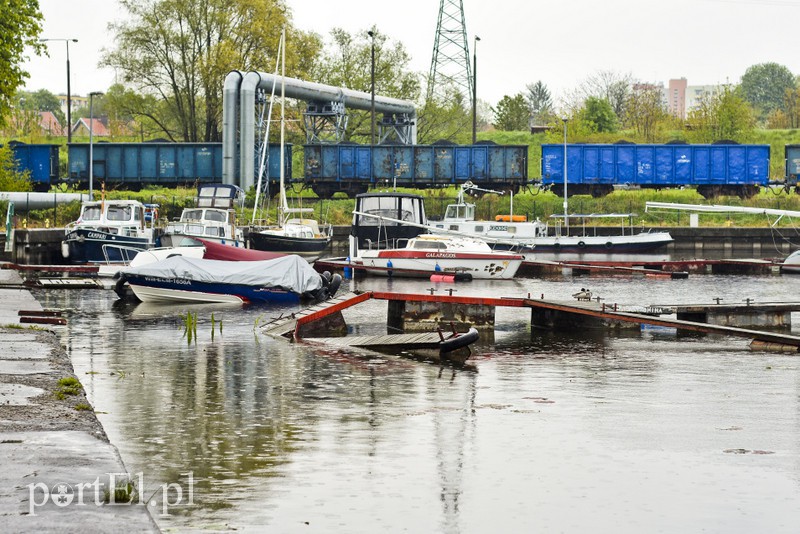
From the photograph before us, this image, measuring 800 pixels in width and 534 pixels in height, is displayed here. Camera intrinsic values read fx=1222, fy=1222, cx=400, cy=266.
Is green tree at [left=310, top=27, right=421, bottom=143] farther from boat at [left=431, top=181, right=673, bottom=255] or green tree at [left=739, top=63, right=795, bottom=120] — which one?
green tree at [left=739, top=63, right=795, bottom=120]

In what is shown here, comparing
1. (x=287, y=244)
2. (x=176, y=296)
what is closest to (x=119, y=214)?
(x=287, y=244)

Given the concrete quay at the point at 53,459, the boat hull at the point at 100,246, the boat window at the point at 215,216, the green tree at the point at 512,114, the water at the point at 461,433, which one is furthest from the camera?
the green tree at the point at 512,114

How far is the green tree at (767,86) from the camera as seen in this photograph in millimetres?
187625

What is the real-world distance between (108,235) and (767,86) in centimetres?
16533

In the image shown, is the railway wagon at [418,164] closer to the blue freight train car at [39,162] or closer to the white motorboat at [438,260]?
the blue freight train car at [39,162]

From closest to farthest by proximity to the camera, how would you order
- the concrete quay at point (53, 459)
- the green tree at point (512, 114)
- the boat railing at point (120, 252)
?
the concrete quay at point (53, 459), the boat railing at point (120, 252), the green tree at point (512, 114)

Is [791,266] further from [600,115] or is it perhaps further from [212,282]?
[600,115]

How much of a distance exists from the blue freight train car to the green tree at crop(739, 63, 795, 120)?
13337 centimetres

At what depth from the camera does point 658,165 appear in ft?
244

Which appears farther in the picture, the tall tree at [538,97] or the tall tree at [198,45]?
the tall tree at [538,97]

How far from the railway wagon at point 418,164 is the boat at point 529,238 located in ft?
36.2

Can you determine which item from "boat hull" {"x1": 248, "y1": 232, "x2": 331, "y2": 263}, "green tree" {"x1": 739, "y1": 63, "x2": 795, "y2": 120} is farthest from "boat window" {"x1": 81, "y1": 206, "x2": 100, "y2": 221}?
"green tree" {"x1": 739, "y1": 63, "x2": 795, "y2": 120}

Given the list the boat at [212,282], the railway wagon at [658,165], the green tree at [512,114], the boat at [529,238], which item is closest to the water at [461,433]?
the boat at [212,282]

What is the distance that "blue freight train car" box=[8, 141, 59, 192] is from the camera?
242 ft
